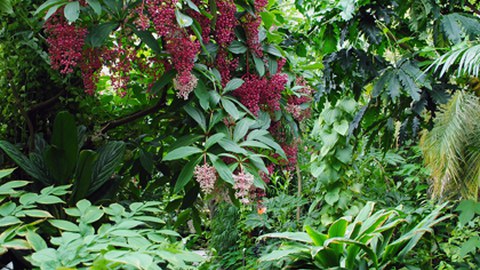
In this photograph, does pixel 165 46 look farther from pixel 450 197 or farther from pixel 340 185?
pixel 450 197

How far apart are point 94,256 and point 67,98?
104cm

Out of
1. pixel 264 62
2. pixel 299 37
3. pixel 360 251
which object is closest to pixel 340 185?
pixel 360 251

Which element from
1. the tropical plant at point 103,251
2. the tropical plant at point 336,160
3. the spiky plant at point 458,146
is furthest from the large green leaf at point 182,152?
the spiky plant at point 458,146

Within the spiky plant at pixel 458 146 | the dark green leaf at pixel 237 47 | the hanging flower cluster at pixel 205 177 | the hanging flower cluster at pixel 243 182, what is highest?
the dark green leaf at pixel 237 47

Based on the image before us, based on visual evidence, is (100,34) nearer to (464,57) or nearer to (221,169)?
(221,169)

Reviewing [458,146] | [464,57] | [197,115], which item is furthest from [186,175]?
[458,146]

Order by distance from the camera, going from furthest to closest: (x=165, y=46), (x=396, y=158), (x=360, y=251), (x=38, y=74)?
(x=396, y=158) → (x=360, y=251) → (x=38, y=74) → (x=165, y=46)

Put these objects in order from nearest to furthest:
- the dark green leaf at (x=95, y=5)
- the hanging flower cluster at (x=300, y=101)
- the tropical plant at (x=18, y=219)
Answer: the tropical plant at (x=18, y=219) < the dark green leaf at (x=95, y=5) < the hanging flower cluster at (x=300, y=101)

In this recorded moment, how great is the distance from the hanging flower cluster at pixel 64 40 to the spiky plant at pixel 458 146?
2.02m

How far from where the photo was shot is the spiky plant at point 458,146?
2.70m

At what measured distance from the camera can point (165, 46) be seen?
157 centimetres

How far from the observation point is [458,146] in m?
2.71

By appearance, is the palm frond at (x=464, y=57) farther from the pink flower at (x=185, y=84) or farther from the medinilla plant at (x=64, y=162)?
the medinilla plant at (x=64, y=162)

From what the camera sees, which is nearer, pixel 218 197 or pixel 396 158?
pixel 218 197
